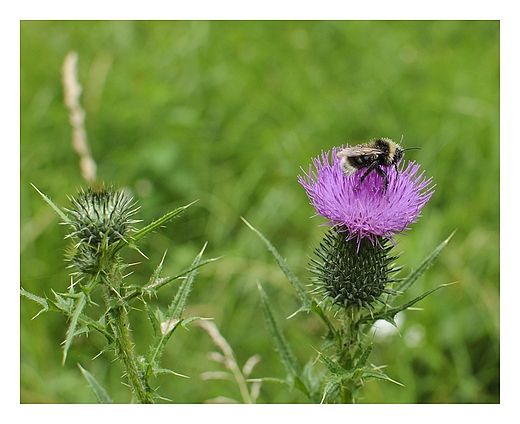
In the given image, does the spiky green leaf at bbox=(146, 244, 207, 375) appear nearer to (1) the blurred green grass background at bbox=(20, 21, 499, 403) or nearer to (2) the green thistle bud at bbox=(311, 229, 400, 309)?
(2) the green thistle bud at bbox=(311, 229, 400, 309)

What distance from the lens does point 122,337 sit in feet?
6.52

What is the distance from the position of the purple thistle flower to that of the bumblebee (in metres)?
0.04

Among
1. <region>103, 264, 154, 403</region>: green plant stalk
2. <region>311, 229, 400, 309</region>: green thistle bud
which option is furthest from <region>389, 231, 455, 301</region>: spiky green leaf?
<region>103, 264, 154, 403</region>: green plant stalk

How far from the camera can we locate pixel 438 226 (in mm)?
4195

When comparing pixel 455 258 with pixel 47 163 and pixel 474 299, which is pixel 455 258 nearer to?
pixel 474 299

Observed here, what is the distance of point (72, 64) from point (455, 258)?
323cm

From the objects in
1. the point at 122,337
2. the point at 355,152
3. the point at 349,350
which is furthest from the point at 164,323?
the point at 355,152

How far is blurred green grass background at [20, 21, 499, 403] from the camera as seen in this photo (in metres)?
3.58

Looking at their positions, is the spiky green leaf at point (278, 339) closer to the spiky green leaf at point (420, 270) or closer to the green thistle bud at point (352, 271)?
the green thistle bud at point (352, 271)

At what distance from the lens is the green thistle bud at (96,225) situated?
80.0 inches

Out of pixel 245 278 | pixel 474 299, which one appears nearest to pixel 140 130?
pixel 245 278

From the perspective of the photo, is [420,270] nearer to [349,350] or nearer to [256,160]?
[349,350]

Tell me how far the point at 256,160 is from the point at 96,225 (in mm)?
2760

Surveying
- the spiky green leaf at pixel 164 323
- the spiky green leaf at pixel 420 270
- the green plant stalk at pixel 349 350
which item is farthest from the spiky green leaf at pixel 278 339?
the spiky green leaf at pixel 420 270
